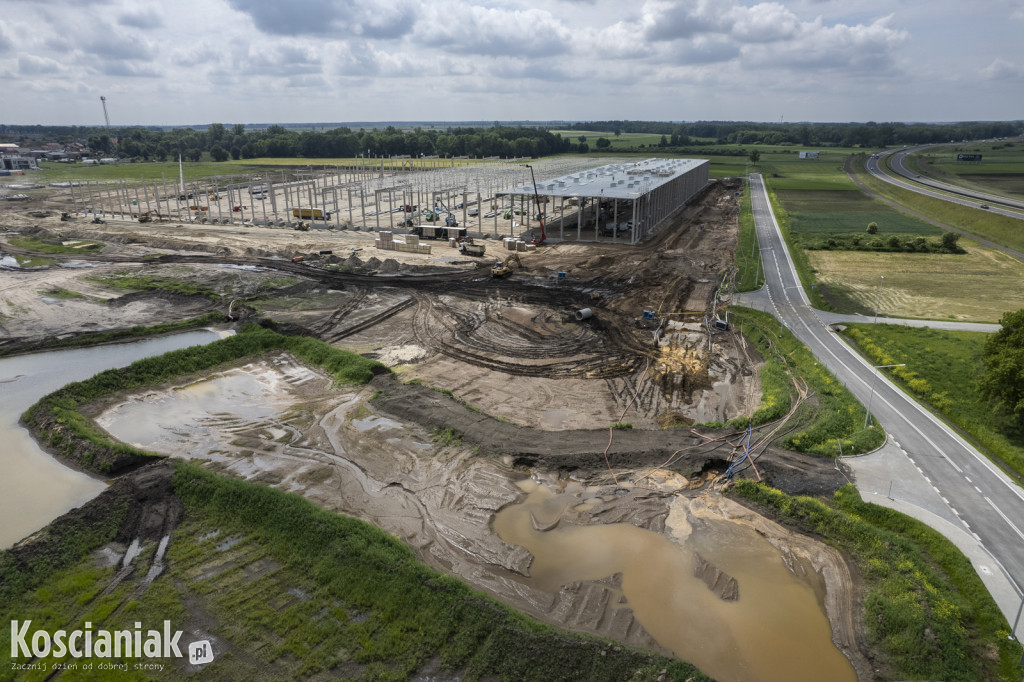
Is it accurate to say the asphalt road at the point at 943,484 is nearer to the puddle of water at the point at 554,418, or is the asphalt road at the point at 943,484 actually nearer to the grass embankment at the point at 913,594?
the grass embankment at the point at 913,594

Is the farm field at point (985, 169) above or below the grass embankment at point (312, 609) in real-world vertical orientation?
above

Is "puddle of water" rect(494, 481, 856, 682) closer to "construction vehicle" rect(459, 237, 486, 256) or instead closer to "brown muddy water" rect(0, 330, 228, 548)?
"brown muddy water" rect(0, 330, 228, 548)

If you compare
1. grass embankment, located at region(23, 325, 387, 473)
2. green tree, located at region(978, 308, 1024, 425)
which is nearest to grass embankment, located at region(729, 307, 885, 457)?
green tree, located at region(978, 308, 1024, 425)

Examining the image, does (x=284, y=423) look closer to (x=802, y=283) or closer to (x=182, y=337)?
(x=182, y=337)

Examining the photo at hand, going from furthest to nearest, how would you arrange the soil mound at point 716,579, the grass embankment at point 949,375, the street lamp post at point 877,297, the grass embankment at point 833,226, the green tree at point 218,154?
the green tree at point 218,154 < the grass embankment at point 833,226 < the street lamp post at point 877,297 < the grass embankment at point 949,375 < the soil mound at point 716,579

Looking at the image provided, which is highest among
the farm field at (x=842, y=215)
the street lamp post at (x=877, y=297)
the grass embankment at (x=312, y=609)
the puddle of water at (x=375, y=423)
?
the farm field at (x=842, y=215)

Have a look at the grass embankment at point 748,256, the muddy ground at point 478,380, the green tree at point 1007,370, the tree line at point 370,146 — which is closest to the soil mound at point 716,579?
the muddy ground at point 478,380
